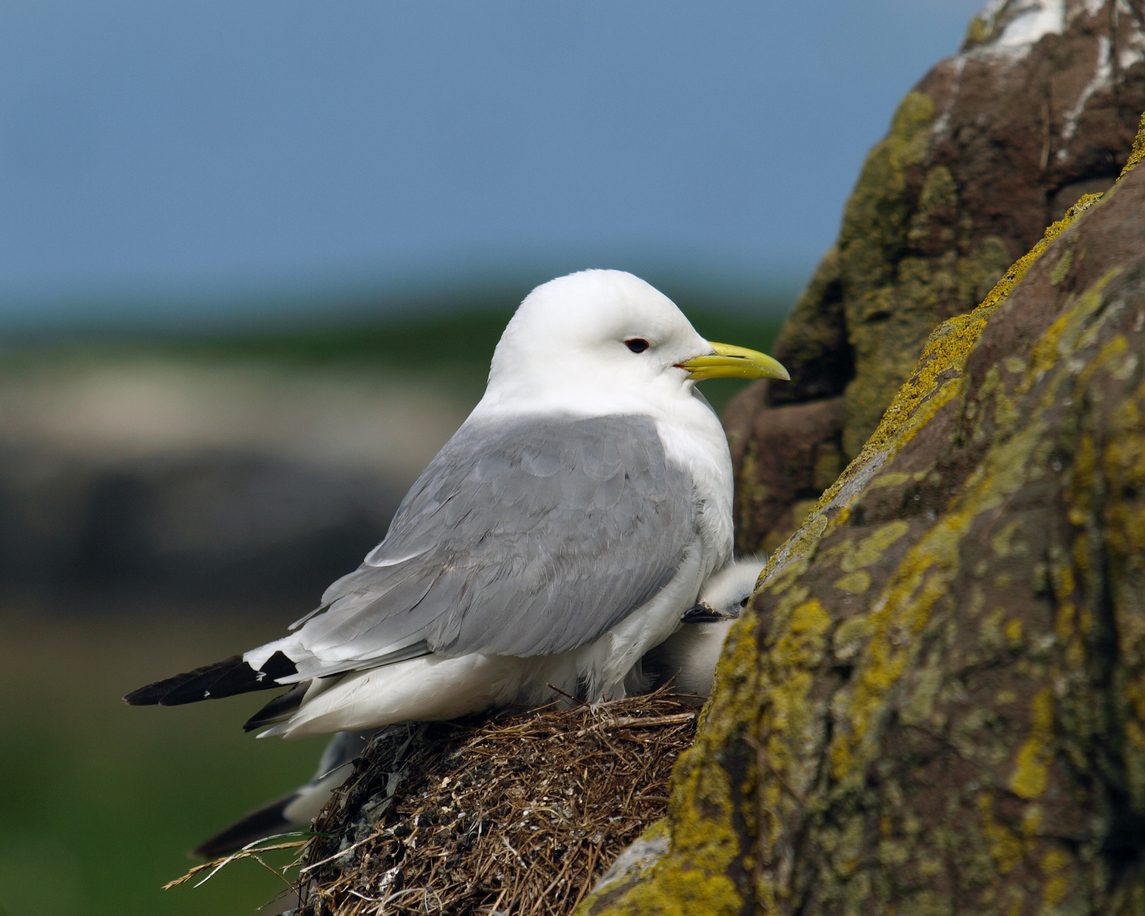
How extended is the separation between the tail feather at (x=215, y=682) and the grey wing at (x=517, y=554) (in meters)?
0.08

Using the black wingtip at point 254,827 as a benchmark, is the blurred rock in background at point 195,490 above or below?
below

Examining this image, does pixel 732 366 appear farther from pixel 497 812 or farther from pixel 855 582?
pixel 855 582

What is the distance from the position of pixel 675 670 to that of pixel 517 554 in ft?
2.27

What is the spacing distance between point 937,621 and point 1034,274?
814mm

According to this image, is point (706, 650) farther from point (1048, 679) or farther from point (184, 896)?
point (184, 896)

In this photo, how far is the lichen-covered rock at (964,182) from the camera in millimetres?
5164

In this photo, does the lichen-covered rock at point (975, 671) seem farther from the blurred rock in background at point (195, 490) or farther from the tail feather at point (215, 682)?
the blurred rock in background at point (195, 490)

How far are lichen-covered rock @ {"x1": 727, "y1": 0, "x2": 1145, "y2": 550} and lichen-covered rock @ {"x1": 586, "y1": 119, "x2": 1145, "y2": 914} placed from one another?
2787 millimetres

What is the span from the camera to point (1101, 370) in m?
1.98

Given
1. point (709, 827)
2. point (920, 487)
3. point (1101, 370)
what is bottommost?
point (709, 827)

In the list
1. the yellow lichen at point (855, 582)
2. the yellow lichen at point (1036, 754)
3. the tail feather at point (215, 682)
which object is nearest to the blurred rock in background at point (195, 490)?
the tail feather at point (215, 682)

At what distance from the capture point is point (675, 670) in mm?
4207

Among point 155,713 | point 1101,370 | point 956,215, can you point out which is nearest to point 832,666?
point 1101,370

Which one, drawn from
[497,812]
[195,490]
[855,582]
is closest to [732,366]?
[497,812]
